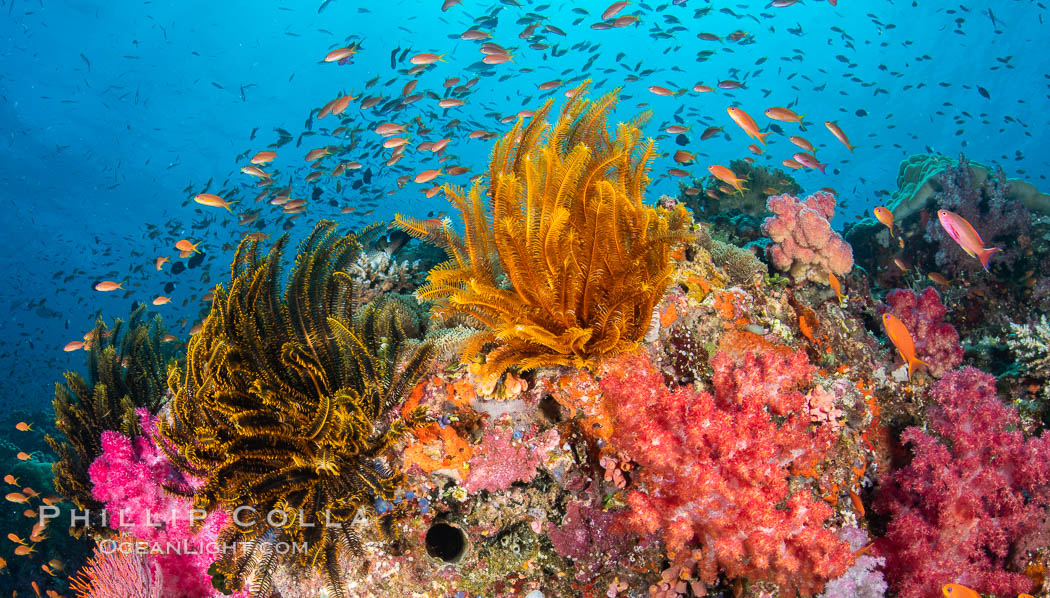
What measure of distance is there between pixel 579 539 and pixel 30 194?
69.9m

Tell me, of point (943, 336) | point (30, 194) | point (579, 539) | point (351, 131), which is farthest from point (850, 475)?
point (30, 194)

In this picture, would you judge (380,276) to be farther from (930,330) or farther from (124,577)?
(930,330)

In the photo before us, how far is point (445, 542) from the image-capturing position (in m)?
3.20

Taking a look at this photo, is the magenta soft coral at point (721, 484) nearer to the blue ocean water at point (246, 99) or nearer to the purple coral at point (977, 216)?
the purple coral at point (977, 216)

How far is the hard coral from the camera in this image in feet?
17.4

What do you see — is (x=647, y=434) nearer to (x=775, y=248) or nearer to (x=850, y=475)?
(x=850, y=475)

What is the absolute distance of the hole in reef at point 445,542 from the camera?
3.17m

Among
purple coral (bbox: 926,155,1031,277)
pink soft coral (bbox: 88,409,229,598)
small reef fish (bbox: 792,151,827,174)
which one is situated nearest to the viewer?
pink soft coral (bbox: 88,409,229,598)

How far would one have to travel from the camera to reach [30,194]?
157ft

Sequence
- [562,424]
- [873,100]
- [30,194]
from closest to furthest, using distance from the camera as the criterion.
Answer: [562,424] → [30,194] → [873,100]

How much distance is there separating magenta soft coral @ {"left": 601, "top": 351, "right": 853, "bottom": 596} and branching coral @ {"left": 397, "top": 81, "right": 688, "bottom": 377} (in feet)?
1.34

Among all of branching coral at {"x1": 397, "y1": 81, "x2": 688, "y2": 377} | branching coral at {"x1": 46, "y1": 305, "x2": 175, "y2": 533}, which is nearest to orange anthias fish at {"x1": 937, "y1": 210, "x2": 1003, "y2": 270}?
branching coral at {"x1": 397, "y1": 81, "x2": 688, "y2": 377}

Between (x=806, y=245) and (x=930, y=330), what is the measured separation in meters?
2.09

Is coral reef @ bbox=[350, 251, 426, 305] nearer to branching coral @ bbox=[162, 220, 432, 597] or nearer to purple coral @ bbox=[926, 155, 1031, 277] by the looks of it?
branching coral @ bbox=[162, 220, 432, 597]
